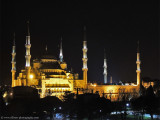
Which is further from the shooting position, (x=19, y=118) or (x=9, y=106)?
(x=9, y=106)

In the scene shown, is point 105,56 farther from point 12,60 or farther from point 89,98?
point 89,98

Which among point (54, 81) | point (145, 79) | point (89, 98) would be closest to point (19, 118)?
point (89, 98)

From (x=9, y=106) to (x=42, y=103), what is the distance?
4.48m

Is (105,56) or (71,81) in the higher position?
(105,56)

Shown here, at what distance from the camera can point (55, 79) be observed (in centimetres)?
6297

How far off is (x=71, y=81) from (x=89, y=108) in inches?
1343

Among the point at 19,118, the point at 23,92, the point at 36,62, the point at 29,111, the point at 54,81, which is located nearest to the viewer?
the point at 19,118

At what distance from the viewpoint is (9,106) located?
29109 mm

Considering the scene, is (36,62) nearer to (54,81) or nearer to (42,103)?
(54,81)

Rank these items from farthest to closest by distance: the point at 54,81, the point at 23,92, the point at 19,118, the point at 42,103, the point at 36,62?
the point at 36,62
the point at 54,81
the point at 23,92
the point at 42,103
the point at 19,118

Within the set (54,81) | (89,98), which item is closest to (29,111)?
(89,98)

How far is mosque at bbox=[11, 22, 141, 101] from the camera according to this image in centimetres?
6003

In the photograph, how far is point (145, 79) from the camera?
76750mm

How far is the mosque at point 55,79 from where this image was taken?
60.0 metres
